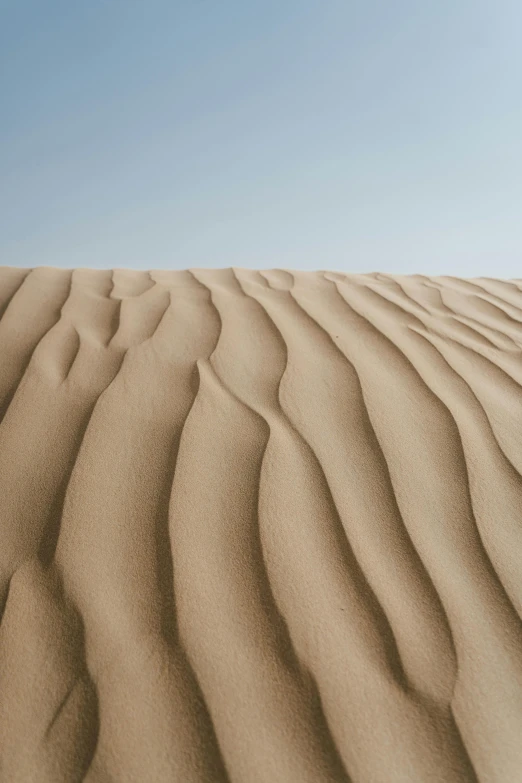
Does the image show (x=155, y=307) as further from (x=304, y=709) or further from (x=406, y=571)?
(x=304, y=709)

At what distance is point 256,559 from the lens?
116 centimetres

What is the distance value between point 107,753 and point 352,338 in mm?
1513

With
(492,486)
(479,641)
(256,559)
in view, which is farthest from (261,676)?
(492,486)

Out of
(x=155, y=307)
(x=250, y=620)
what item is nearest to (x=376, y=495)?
(x=250, y=620)

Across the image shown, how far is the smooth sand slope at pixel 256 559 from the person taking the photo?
2.90 ft

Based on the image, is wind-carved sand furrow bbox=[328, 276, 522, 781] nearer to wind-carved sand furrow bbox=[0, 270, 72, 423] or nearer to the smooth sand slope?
the smooth sand slope

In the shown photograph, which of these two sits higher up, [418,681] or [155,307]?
[155,307]

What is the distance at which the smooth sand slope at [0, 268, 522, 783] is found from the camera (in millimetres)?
884

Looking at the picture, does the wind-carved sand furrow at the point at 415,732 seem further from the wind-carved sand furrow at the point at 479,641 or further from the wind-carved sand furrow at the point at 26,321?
the wind-carved sand furrow at the point at 26,321

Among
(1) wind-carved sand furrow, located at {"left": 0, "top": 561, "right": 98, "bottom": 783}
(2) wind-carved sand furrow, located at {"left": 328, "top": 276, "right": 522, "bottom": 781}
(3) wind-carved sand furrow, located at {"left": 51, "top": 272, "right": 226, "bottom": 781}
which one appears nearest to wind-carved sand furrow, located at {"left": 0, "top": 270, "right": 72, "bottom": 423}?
(3) wind-carved sand furrow, located at {"left": 51, "top": 272, "right": 226, "bottom": 781}

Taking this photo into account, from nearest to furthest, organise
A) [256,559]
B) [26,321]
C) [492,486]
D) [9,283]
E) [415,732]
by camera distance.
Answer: [415,732], [256,559], [492,486], [26,321], [9,283]

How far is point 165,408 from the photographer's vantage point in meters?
1.58

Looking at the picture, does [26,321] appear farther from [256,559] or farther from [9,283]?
[256,559]

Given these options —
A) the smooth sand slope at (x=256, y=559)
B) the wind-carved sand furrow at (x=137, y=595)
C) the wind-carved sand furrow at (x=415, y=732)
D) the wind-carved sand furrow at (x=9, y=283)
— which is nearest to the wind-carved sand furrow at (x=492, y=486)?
the smooth sand slope at (x=256, y=559)
